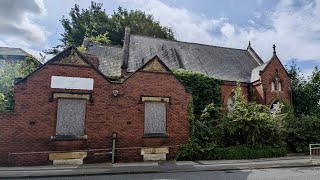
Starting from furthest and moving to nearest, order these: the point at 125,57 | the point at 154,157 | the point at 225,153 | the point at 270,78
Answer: the point at 270,78 → the point at 125,57 → the point at 225,153 → the point at 154,157

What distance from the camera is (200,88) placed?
67.7ft

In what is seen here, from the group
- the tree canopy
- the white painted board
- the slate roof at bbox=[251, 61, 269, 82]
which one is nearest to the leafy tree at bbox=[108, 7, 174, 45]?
the tree canopy

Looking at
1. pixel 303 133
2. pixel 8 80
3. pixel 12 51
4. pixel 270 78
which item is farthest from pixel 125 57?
pixel 12 51

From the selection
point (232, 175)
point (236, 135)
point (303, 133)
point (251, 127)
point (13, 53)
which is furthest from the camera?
point (13, 53)

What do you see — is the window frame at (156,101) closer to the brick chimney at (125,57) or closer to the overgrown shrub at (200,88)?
the overgrown shrub at (200,88)

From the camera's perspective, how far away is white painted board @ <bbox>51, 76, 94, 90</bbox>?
13523 millimetres

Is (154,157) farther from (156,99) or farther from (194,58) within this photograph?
(194,58)

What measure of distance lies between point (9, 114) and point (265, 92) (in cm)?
2061

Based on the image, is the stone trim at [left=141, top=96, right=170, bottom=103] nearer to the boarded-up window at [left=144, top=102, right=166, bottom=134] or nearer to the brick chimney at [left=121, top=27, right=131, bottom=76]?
the boarded-up window at [left=144, top=102, right=166, bottom=134]

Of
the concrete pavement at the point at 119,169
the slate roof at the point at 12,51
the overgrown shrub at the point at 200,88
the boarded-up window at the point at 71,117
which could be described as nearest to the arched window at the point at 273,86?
the overgrown shrub at the point at 200,88

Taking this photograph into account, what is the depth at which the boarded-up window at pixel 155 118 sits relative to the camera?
→ 590 inches

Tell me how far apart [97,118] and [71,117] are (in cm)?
131

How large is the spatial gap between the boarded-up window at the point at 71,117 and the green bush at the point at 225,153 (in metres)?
5.69

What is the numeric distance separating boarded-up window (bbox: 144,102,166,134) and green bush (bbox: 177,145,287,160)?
171cm
